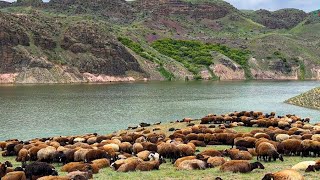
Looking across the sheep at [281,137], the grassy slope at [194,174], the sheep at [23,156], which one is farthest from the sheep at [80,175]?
the sheep at [281,137]

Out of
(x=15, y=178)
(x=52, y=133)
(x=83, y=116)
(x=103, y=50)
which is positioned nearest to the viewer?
(x=15, y=178)

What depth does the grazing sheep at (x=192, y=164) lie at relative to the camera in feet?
65.7

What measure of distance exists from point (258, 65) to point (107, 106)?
460 ft

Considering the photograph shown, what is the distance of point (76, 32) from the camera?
158375mm

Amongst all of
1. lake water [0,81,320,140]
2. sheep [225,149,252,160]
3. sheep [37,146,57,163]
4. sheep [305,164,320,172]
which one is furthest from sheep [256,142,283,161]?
lake water [0,81,320,140]

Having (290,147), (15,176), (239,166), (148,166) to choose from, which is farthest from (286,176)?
(15,176)

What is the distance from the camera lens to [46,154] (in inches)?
937

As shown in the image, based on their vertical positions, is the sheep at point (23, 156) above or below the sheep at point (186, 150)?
below

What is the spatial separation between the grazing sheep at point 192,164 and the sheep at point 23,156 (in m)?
9.60

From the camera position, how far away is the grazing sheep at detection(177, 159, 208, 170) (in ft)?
65.7

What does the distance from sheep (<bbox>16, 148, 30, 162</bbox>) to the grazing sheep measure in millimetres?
9597

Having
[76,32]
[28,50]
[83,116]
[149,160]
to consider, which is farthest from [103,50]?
[149,160]

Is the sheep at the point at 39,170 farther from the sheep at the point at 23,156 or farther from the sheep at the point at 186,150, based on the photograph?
the sheep at the point at 186,150

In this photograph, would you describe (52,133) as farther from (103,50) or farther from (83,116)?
(103,50)
